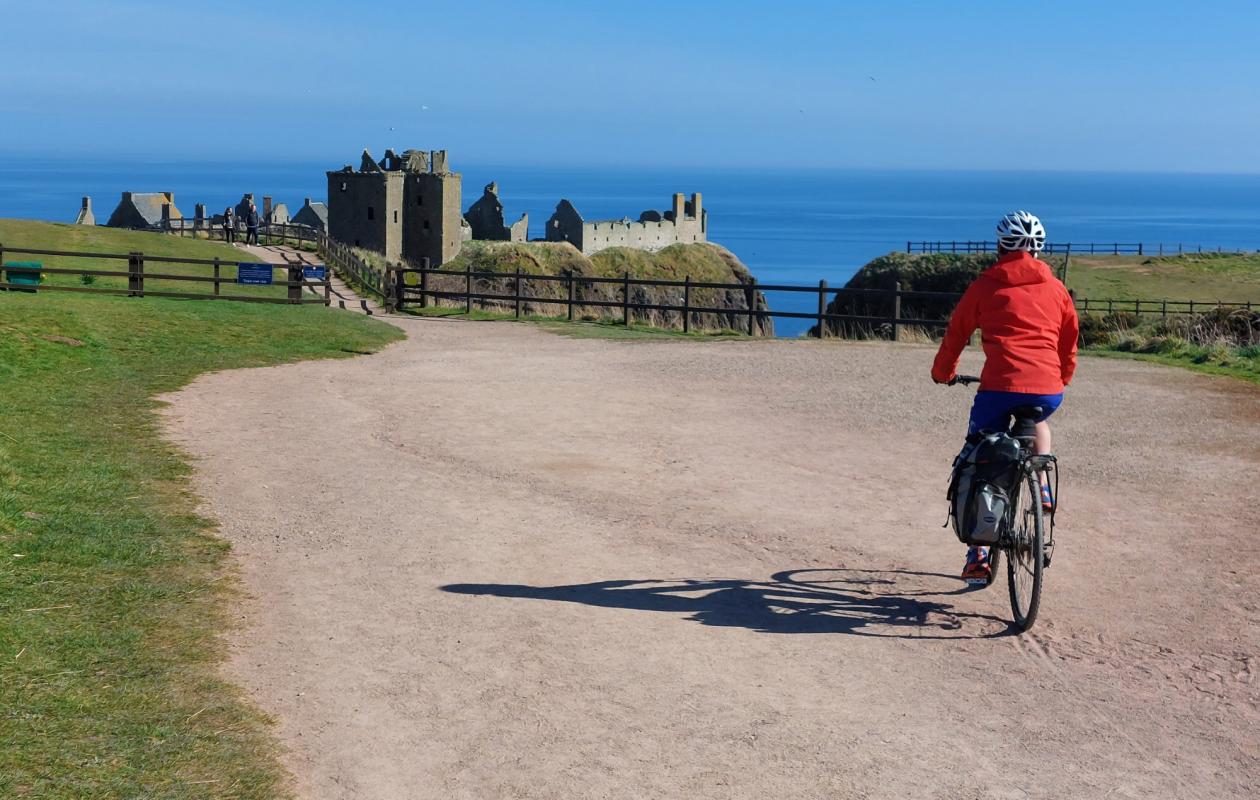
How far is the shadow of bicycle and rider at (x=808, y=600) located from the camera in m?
7.60

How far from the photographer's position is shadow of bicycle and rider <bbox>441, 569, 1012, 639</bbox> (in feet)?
24.9

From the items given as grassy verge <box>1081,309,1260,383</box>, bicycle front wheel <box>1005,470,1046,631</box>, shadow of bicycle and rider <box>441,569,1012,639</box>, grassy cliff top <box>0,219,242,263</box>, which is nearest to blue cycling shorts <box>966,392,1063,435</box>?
bicycle front wheel <box>1005,470,1046,631</box>

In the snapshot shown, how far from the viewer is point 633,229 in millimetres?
107125

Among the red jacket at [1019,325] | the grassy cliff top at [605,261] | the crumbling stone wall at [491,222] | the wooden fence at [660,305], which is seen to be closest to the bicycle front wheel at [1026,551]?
the red jacket at [1019,325]

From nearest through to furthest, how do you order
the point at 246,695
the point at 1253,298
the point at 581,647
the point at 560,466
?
1. the point at 246,695
2. the point at 581,647
3. the point at 560,466
4. the point at 1253,298

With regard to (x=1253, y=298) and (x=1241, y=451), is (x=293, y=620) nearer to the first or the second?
(x=1241, y=451)

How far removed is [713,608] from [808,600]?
0.64m

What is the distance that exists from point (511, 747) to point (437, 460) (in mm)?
6743

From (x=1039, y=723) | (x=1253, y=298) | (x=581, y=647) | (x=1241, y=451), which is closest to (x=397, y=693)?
(x=581, y=647)

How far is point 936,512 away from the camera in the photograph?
34.9ft

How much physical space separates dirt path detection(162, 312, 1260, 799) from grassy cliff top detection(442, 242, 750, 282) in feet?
195

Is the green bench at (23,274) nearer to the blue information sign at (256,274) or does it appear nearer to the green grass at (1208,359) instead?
the blue information sign at (256,274)

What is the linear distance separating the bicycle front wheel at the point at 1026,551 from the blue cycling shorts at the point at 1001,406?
0.37 meters

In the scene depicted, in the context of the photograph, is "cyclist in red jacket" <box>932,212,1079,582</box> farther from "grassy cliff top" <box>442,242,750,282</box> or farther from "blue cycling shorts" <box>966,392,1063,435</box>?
"grassy cliff top" <box>442,242,750,282</box>
